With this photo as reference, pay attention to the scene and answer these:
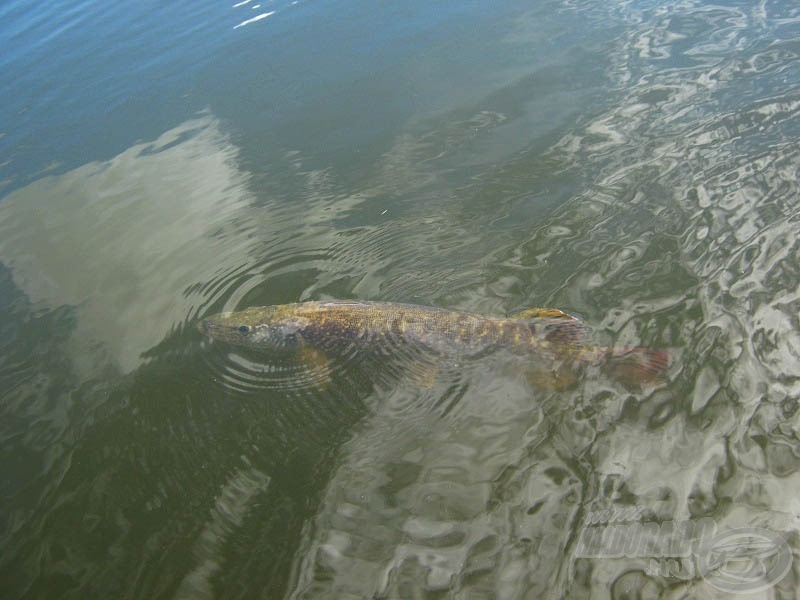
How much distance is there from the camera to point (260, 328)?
5961 millimetres

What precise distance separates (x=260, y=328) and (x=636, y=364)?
371cm

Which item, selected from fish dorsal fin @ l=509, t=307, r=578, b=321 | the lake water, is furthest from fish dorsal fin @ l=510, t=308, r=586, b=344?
the lake water

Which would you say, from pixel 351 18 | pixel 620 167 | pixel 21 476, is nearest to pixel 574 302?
pixel 620 167

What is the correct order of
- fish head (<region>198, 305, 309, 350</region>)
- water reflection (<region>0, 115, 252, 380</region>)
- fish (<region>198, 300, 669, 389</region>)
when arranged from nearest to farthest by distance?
1. fish (<region>198, 300, 669, 389</region>)
2. fish head (<region>198, 305, 309, 350</region>)
3. water reflection (<region>0, 115, 252, 380</region>)

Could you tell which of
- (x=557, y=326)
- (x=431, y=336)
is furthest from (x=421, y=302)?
(x=557, y=326)

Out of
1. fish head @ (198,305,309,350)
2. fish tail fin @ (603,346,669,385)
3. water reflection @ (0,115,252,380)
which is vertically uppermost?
water reflection @ (0,115,252,380)

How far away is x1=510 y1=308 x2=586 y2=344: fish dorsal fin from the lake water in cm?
22

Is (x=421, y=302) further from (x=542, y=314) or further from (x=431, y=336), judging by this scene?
(x=542, y=314)

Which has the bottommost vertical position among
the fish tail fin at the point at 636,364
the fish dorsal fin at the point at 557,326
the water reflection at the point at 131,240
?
the fish tail fin at the point at 636,364

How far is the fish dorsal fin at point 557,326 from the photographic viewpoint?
5117 millimetres

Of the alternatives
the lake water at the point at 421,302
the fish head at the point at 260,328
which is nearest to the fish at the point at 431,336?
the fish head at the point at 260,328

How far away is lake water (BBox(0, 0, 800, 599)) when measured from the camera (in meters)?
4.05

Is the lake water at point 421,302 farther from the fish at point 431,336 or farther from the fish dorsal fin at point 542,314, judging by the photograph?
the fish dorsal fin at point 542,314

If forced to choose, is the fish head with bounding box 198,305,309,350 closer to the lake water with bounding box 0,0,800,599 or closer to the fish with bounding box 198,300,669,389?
the fish with bounding box 198,300,669,389
